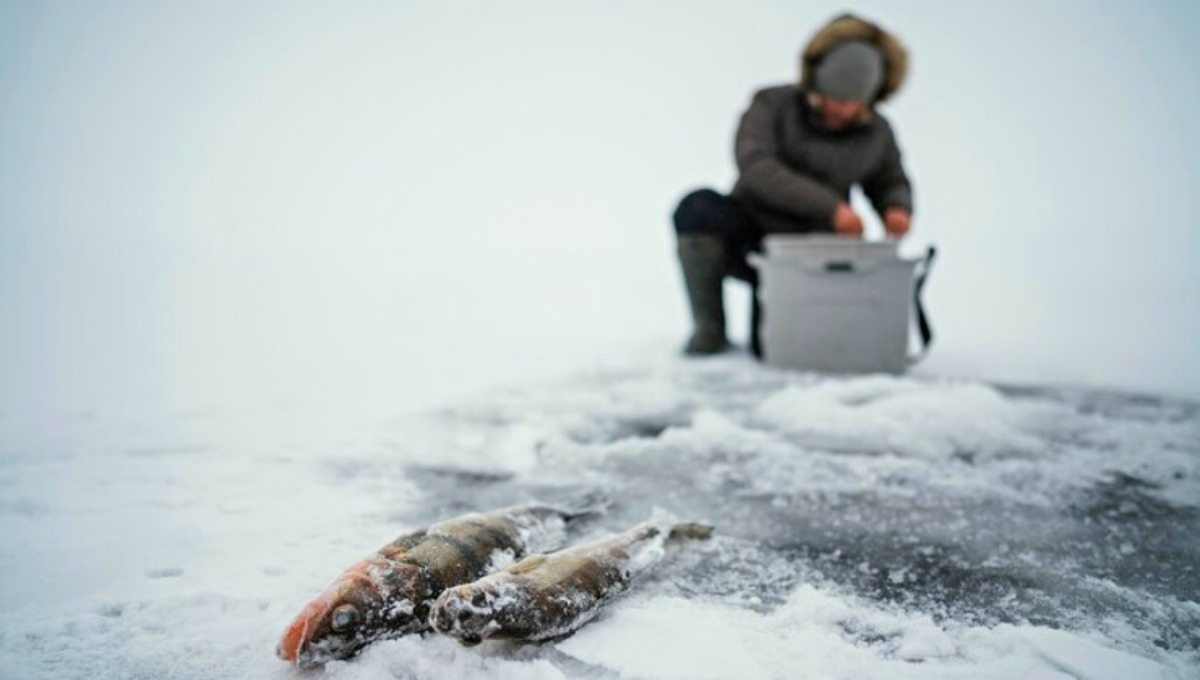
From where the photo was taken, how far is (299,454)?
89.4 inches

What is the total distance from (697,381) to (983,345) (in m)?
2.60

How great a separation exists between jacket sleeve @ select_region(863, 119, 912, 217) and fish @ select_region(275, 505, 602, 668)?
380 centimetres

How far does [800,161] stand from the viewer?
4.09 m

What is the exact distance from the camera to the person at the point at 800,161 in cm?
381

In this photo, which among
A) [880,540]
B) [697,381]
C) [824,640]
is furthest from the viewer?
[697,381]

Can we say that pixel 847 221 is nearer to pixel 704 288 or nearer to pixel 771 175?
pixel 771 175

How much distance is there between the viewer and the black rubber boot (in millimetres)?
4070

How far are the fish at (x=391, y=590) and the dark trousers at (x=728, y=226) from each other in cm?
303

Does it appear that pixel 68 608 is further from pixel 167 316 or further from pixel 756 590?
pixel 167 316

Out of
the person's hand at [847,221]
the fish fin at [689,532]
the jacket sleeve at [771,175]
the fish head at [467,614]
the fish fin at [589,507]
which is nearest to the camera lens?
the fish head at [467,614]

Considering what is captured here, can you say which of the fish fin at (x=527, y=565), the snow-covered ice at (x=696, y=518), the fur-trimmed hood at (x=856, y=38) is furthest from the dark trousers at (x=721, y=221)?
the fish fin at (x=527, y=565)

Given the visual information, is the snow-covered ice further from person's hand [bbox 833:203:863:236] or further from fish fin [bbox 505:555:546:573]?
person's hand [bbox 833:203:863:236]

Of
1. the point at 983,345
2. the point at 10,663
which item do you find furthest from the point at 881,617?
the point at 983,345

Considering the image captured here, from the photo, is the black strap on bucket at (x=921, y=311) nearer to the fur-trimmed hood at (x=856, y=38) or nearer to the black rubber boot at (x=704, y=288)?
the black rubber boot at (x=704, y=288)
